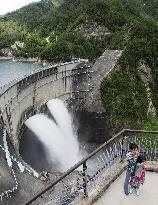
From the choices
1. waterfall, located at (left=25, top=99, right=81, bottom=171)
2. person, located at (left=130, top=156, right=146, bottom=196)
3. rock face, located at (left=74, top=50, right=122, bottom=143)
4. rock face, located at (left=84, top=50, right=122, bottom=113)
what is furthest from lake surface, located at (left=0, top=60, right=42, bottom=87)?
person, located at (left=130, top=156, right=146, bottom=196)

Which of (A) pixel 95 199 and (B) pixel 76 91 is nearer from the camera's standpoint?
(A) pixel 95 199

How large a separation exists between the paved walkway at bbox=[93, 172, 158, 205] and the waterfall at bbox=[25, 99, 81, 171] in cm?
2302

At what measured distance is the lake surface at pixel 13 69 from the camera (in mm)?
69000

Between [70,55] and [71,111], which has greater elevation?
[71,111]

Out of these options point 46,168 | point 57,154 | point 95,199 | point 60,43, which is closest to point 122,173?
point 95,199

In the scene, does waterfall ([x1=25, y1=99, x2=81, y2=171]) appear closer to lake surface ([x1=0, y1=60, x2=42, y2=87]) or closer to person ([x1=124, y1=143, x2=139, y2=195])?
person ([x1=124, y1=143, x2=139, y2=195])

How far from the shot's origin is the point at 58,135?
1351 inches

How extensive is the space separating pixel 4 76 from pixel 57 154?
41202 mm

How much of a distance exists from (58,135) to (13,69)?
49.1m

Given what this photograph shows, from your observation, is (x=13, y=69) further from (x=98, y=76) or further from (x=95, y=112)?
(x=95, y=112)

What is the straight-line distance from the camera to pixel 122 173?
7.84 meters

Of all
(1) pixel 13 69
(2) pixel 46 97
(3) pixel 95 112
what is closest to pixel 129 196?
(2) pixel 46 97

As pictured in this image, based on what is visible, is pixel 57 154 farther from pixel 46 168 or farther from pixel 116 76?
pixel 116 76

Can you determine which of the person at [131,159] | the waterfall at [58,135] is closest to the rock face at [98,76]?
the waterfall at [58,135]
